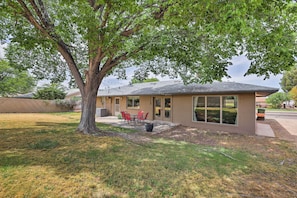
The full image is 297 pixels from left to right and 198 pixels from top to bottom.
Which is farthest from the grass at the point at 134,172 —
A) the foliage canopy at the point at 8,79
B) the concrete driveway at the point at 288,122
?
the foliage canopy at the point at 8,79

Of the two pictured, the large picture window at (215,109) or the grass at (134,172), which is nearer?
the grass at (134,172)

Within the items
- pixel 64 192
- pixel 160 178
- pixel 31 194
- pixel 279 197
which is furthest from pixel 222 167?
pixel 31 194

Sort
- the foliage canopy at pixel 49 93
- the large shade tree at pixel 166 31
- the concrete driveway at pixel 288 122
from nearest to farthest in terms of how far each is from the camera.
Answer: the large shade tree at pixel 166 31 < the concrete driveway at pixel 288 122 < the foliage canopy at pixel 49 93

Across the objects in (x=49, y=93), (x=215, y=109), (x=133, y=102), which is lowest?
(x=215, y=109)

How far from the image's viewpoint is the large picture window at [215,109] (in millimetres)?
9781

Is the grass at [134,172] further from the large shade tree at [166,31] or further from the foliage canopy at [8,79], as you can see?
the foliage canopy at [8,79]

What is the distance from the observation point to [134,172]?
148 inches

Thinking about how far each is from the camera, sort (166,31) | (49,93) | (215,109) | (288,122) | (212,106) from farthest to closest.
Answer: (49,93) → (288,122) → (212,106) → (215,109) → (166,31)

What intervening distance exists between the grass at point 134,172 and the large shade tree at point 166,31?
323 cm

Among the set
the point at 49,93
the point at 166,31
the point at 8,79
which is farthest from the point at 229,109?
the point at 8,79

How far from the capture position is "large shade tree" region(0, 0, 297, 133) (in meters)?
3.80

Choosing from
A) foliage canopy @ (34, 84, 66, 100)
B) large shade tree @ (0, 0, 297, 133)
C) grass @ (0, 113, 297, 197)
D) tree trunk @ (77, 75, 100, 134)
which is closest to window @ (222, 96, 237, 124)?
large shade tree @ (0, 0, 297, 133)

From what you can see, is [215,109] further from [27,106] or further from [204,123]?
[27,106]

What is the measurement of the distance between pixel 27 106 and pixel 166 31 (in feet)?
66.1
